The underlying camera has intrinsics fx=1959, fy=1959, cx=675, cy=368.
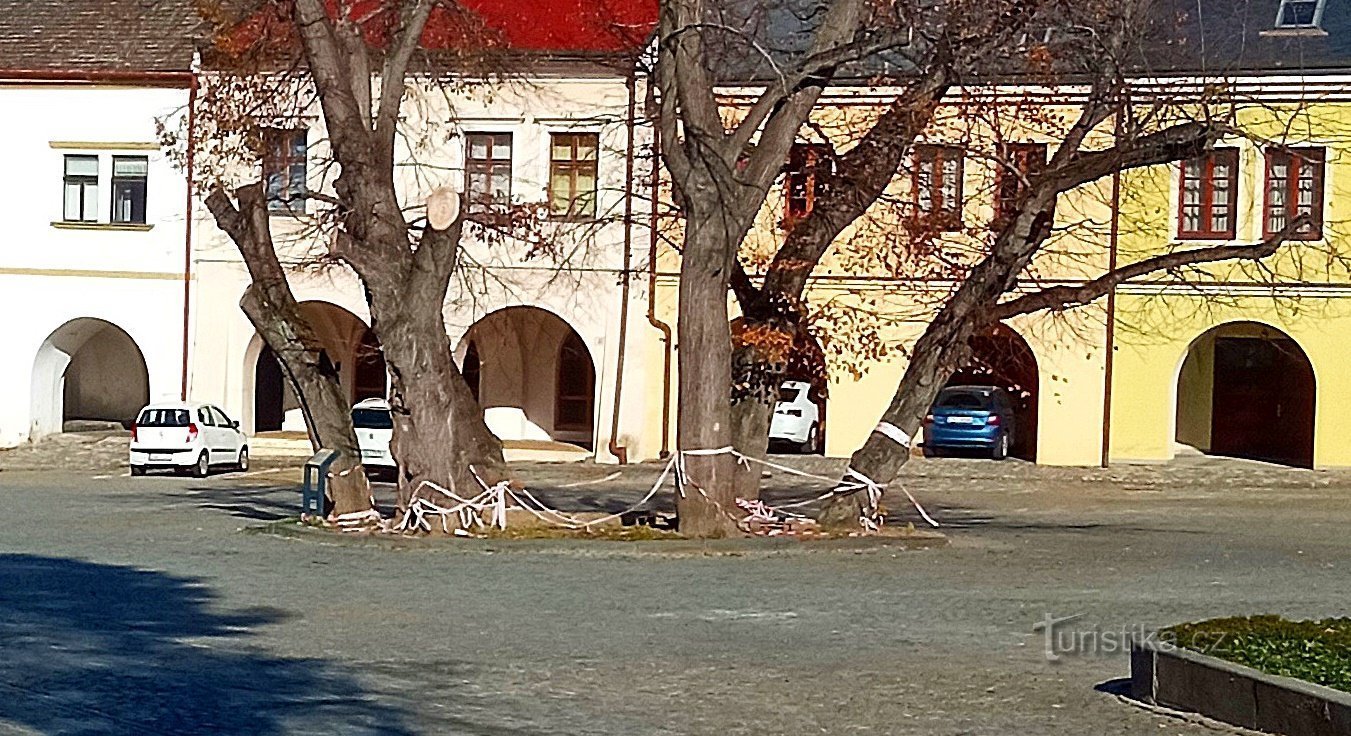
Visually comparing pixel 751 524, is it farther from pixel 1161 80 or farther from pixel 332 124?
pixel 1161 80

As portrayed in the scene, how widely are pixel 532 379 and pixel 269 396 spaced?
20.7ft

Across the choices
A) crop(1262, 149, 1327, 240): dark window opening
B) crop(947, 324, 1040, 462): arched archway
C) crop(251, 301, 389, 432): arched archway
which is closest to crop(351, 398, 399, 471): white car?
crop(251, 301, 389, 432): arched archway

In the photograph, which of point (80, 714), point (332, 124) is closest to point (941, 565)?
point (332, 124)

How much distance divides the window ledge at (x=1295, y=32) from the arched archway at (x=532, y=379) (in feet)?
49.3

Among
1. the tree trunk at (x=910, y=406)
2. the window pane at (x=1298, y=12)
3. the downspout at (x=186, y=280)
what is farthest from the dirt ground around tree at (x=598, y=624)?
the window pane at (x=1298, y=12)

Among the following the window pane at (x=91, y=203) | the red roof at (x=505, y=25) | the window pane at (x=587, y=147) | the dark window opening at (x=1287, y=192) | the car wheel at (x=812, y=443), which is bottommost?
the car wheel at (x=812, y=443)

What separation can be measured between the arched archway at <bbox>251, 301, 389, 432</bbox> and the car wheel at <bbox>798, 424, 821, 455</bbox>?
899 cm

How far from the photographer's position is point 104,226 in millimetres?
40094

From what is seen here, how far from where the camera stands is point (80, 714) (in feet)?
32.7

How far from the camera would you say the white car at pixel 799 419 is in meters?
41.4

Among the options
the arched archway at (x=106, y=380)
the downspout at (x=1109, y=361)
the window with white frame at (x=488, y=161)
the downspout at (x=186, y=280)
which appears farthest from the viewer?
the arched archway at (x=106, y=380)

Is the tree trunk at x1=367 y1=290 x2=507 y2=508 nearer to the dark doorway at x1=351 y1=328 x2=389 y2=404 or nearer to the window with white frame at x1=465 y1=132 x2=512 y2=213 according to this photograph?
the window with white frame at x1=465 y1=132 x2=512 y2=213

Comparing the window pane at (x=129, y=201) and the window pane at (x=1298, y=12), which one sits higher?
the window pane at (x=1298, y=12)

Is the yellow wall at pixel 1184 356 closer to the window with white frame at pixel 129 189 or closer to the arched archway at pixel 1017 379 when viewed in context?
the arched archway at pixel 1017 379
